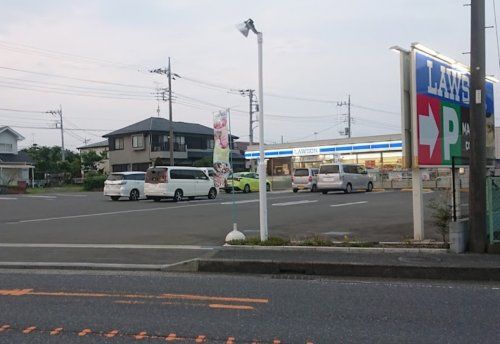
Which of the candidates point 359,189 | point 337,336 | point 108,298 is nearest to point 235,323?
point 337,336

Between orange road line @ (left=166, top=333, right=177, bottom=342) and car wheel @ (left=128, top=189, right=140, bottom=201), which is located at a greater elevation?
car wheel @ (left=128, top=189, right=140, bottom=201)

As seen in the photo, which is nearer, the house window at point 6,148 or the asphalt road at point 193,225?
the asphalt road at point 193,225

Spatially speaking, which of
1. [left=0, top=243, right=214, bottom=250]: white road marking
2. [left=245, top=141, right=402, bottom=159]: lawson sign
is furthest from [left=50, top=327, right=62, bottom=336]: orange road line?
[left=245, top=141, right=402, bottom=159]: lawson sign

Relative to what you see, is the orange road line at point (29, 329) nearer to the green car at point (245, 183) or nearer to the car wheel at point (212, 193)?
the car wheel at point (212, 193)

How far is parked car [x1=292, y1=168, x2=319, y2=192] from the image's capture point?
3550 cm

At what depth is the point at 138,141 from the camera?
63.7m

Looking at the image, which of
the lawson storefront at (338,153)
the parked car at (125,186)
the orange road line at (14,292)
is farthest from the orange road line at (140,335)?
the lawson storefront at (338,153)

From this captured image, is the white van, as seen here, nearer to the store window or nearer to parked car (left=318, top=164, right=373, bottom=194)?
parked car (left=318, top=164, right=373, bottom=194)

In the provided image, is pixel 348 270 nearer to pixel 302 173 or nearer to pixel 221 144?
pixel 221 144

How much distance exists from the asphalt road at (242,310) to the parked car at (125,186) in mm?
20923

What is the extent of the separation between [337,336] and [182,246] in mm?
6591

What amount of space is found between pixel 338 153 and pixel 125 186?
22.8 meters

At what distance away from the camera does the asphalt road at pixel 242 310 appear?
205 inches

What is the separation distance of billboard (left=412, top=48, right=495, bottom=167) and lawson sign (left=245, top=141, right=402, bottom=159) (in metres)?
30.6
